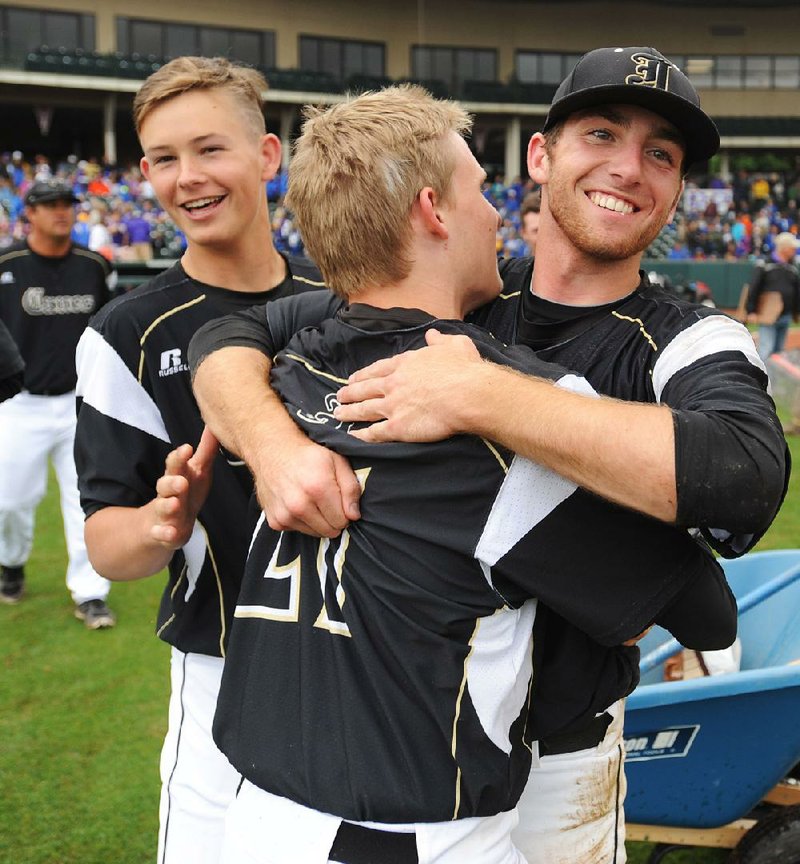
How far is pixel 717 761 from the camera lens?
2715 millimetres

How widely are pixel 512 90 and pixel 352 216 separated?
1538 inches

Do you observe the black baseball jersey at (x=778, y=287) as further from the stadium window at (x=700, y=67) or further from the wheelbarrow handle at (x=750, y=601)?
the stadium window at (x=700, y=67)

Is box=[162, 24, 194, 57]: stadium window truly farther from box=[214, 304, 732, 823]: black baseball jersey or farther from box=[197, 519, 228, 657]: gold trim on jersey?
box=[214, 304, 732, 823]: black baseball jersey

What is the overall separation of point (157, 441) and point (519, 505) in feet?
3.90

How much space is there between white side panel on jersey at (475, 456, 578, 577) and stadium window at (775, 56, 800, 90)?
45.4m

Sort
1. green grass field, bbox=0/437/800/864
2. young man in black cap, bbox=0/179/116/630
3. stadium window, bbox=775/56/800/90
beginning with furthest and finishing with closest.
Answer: stadium window, bbox=775/56/800/90 < young man in black cap, bbox=0/179/116/630 < green grass field, bbox=0/437/800/864

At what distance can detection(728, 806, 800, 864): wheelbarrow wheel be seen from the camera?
2.67 m

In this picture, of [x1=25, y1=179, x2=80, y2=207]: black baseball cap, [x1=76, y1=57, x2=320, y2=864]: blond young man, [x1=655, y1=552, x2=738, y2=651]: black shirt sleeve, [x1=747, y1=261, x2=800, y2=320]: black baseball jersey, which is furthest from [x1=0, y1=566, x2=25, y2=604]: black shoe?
[x1=747, y1=261, x2=800, y2=320]: black baseball jersey

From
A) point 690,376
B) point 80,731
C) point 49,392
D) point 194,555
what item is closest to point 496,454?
point 690,376

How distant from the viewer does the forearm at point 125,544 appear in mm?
2064

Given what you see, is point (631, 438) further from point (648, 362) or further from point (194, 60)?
point (194, 60)

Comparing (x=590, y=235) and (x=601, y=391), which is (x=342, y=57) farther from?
(x=601, y=391)

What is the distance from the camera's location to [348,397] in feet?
5.06

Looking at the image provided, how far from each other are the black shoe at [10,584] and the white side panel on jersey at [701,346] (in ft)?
17.3
